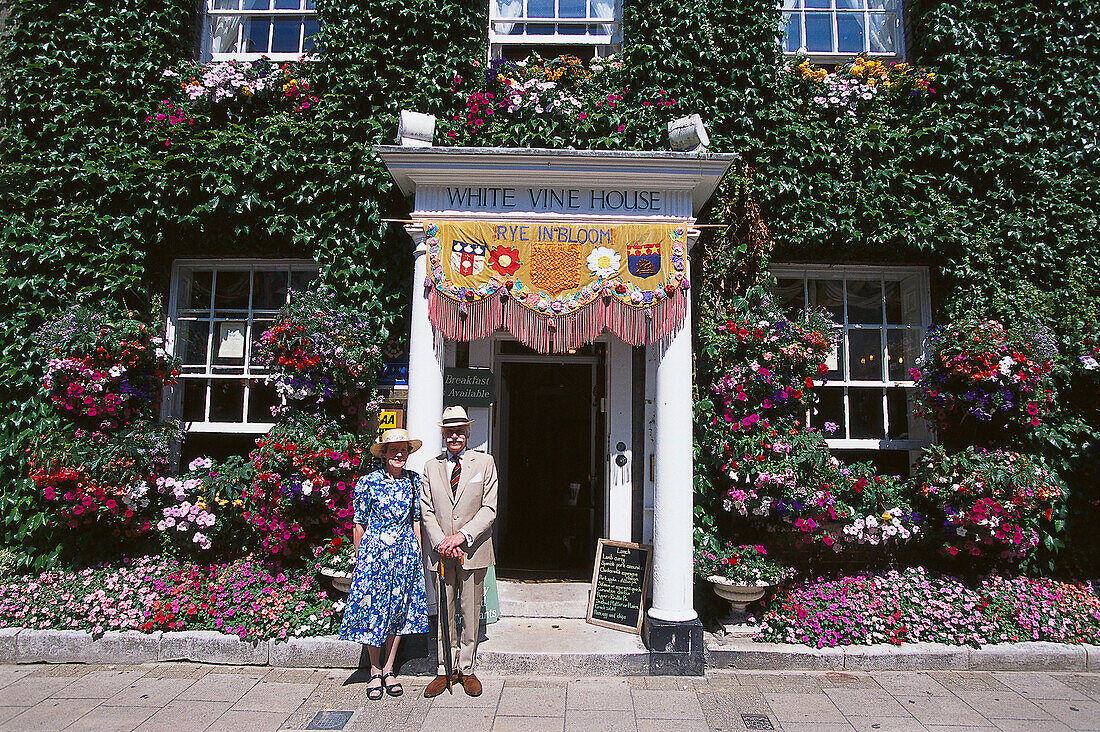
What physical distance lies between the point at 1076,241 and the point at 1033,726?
174 inches

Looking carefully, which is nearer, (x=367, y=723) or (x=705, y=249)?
(x=367, y=723)

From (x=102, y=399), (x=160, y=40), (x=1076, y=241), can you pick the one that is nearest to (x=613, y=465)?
(x=102, y=399)

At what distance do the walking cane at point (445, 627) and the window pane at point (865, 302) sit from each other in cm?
474

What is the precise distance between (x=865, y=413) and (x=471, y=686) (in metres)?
4.54

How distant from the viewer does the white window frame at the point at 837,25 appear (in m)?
6.70

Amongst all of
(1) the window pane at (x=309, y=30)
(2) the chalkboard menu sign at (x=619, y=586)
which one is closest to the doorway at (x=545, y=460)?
(2) the chalkboard menu sign at (x=619, y=586)

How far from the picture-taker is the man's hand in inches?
164

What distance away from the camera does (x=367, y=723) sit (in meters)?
3.92

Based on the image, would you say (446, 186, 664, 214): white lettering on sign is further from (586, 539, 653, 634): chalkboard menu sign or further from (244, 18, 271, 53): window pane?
(244, 18, 271, 53): window pane

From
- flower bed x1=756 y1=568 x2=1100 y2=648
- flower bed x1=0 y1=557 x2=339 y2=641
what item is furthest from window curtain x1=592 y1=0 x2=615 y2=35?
flower bed x1=0 y1=557 x2=339 y2=641

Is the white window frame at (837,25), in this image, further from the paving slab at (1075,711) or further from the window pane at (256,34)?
the paving slab at (1075,711)

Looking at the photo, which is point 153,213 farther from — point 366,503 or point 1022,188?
point 1022,188

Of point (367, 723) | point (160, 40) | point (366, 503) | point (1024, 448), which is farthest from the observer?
point (160, 40)

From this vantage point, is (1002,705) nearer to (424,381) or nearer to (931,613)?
(931,613)
